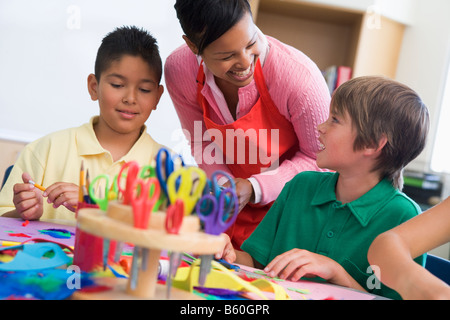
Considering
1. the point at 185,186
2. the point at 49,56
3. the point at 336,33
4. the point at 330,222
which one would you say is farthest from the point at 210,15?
the point at 49,56

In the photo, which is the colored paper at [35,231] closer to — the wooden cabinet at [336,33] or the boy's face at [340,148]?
the boy's face at [340,148]

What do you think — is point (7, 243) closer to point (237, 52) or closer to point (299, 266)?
point (299, 266)

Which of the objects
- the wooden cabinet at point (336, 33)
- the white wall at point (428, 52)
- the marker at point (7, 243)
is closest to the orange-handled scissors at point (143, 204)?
the marker at point (7, 243)

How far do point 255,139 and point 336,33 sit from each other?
180cm

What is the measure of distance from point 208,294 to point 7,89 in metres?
2.60

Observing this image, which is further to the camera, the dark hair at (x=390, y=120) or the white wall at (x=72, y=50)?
the white wall at (x=72, y=50)

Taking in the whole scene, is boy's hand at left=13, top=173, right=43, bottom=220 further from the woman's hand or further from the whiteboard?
the whiteboard

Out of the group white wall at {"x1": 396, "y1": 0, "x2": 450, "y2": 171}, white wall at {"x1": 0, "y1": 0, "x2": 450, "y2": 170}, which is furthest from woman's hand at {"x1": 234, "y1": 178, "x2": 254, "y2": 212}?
white wall at {"x1": 396, "y1": 0, "x2": 450, "y2": 171}

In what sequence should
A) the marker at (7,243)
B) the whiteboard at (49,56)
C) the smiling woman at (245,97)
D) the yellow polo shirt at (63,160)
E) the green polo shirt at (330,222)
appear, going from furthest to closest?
the whiteboard at (49,56) → the yellow polo shirt at (63,160) → the smiling woman at (245,97) → the green polo shirt at (330,222) → the marker at (7,243)

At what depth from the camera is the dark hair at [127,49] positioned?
132 cm

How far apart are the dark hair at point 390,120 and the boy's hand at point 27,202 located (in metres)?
0.68
